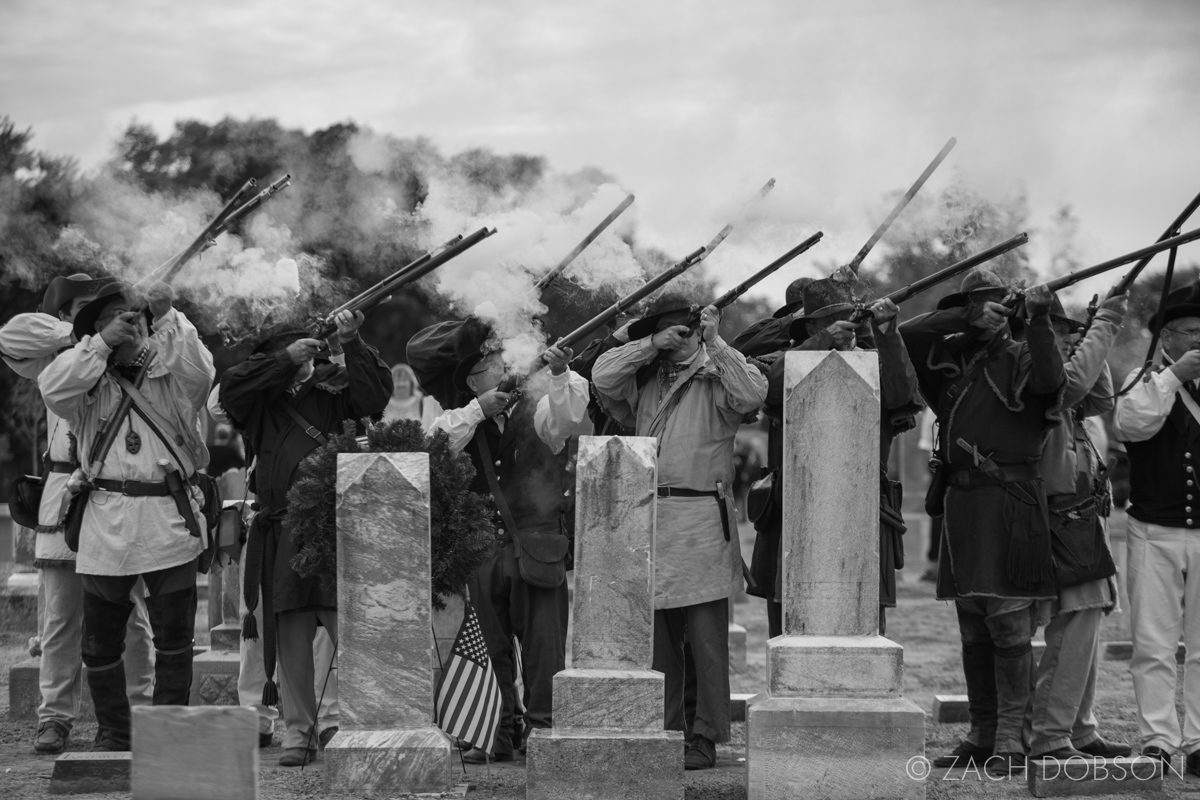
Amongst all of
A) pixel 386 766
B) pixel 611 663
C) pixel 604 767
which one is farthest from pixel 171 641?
pixel 604 767

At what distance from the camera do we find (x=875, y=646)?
645 cm

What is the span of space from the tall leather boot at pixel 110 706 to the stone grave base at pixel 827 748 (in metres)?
3.19

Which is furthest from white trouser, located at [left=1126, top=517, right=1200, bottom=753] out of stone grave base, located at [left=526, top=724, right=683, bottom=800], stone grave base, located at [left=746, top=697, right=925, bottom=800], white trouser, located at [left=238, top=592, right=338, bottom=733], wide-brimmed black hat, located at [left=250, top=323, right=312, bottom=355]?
wide-brimmed black hat, located at [left=250, top=323, right=312, bottom=355]

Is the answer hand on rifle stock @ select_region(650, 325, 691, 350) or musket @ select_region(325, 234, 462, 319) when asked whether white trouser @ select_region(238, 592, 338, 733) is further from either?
hand on rifle stock @ select_region(650, 325, 691, 350)

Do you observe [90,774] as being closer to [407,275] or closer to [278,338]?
[278,338]

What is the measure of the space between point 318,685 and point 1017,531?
394cm

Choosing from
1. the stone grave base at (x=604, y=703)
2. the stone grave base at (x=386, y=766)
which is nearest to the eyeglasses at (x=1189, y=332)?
the stone grave base at (x=604, y=703)

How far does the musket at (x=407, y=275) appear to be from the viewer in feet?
24.5

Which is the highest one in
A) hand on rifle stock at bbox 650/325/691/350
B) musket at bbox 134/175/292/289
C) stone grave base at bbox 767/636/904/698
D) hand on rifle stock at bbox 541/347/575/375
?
musket at bbox 134/175/292/289

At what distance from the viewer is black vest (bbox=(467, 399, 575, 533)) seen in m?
7.82

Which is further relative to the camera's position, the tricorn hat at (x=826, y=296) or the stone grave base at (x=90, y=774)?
the tricorn hat at (x=826, y=296)

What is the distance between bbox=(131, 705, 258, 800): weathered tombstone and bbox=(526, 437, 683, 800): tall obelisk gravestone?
5.65 feet

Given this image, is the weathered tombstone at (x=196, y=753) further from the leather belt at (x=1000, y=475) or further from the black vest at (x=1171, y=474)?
the black vest at (x=1171, y=474)

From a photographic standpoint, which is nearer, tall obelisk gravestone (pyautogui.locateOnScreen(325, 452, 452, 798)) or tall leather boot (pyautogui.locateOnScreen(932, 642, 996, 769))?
tall obelisk gravestone (pyautogui.locateOnScreen(325, 452, 452, 798))
